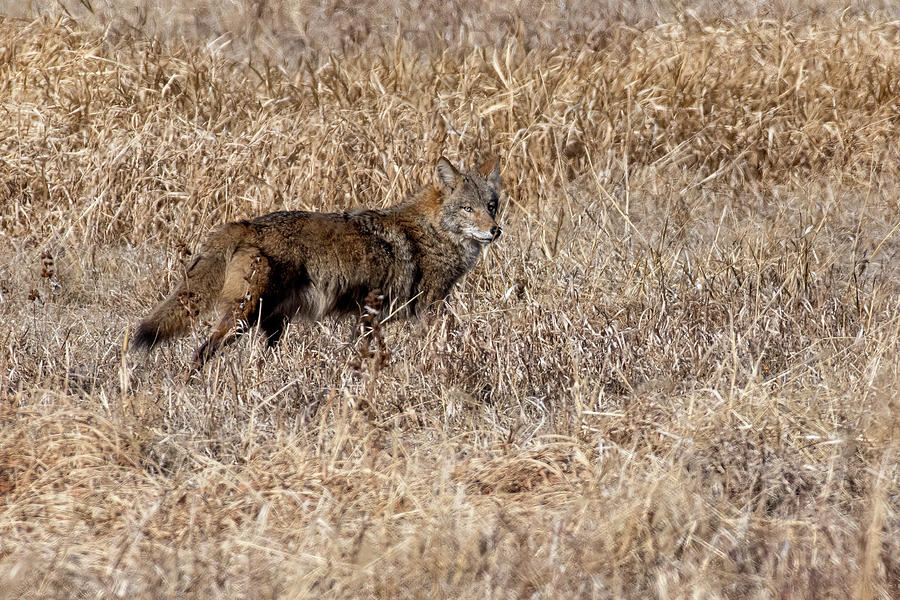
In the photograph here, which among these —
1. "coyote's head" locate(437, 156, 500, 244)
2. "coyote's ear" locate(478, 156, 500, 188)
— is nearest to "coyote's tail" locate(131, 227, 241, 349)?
"coyote's head" locate(437, 156, 500, 244)

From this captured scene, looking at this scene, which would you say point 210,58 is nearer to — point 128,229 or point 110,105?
point 110,105

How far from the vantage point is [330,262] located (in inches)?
196

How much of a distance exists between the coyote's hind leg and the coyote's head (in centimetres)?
145

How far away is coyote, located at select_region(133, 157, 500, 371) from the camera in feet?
15.0

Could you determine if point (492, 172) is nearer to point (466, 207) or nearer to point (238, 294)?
point (466, 207)

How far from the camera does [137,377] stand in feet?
14.0

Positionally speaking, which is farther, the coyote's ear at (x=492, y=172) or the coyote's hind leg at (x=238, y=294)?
the coyote's ear at (x=492, y=172)

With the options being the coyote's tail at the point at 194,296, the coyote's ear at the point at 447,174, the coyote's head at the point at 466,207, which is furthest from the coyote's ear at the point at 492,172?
the coyote's tail at the point at 194,296

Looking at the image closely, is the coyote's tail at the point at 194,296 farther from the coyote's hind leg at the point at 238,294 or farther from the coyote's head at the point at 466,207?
the coyote's head at the point at 466,207

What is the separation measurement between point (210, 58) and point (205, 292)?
450 cm

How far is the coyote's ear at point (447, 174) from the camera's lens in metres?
5.81

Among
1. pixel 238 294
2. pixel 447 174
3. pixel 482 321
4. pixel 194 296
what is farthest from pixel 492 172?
pixel 194 296

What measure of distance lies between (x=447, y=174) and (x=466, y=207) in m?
0.21

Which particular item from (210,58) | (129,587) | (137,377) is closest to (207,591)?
(129,587)
